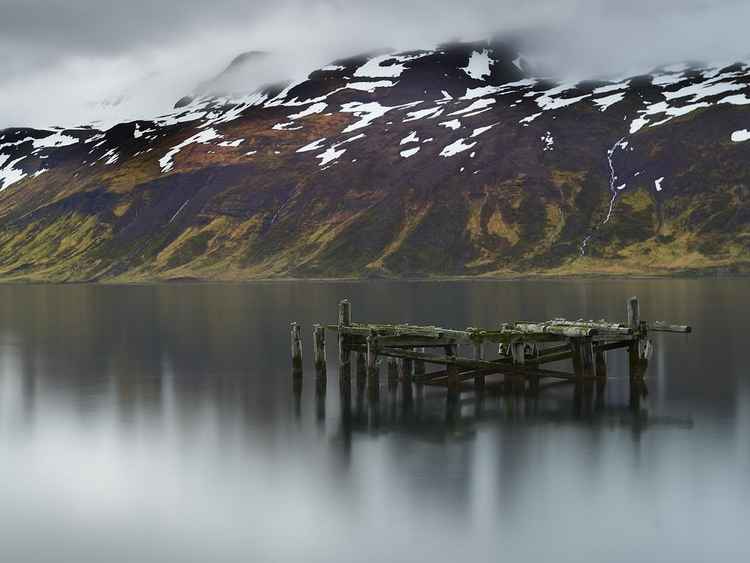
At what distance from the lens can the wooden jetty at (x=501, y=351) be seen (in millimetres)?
37031

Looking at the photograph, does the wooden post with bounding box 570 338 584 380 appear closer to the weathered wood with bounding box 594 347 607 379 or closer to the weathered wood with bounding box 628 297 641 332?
the weathered wood with bounding box 594 347 607 379

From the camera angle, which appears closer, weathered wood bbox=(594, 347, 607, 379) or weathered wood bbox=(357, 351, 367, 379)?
weathered wood bbox=(594, 347, 607, 379)

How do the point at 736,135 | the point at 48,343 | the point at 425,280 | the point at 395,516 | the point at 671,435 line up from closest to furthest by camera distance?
the point at 395,516, the point at 671,435, the point at 48,343, the point at 425,280, the point at 736,135

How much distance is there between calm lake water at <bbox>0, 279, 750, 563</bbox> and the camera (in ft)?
63.3

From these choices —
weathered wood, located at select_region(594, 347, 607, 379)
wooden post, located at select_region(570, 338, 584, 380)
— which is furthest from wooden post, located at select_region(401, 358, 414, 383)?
weathered wood, located at select_region(594, 347, 607, 379)

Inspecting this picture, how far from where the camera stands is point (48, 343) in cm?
6253

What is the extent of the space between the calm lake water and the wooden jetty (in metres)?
1.28

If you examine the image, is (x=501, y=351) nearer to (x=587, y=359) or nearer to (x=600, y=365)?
(x=587, y=359)

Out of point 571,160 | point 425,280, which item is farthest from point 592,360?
point 571,160

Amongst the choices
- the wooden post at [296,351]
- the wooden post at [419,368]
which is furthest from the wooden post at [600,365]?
the wooden post at [296,351]

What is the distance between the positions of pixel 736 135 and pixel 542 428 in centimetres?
17515

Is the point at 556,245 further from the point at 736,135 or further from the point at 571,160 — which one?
the point at 736,135

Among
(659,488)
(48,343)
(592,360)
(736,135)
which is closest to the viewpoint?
(659,488)

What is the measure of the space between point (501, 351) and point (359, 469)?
54.0 ft
